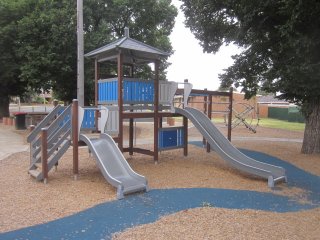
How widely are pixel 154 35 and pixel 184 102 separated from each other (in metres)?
11.8

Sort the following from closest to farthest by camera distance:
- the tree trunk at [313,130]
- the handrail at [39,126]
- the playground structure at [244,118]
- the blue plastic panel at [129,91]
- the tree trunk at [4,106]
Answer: the handrail at [39,126] → the blue plastic panel at [129,91] → the tree trunk at [313,130] → the playground structure at [244,118] → the tree trunk at [4,106]

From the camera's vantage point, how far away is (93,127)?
10148mm

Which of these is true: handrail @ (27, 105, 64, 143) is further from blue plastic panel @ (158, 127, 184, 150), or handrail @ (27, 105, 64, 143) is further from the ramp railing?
blue plastic panel @ (158, 127, 184, 150)

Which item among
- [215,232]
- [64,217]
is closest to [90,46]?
[64,217]

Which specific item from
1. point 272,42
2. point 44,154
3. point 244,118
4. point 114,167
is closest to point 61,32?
point 272,42

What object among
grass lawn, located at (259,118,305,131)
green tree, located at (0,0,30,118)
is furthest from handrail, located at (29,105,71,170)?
grass lawn, located at (259,118,305,131)

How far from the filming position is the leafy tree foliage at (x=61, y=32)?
1941cm

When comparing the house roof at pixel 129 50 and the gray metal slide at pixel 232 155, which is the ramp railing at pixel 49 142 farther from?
the gray metal slide at pixel 232 155

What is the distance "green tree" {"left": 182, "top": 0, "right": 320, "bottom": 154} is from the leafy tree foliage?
654 centimetres

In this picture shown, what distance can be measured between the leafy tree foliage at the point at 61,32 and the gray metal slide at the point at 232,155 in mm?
9954

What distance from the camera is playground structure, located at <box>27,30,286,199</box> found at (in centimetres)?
868

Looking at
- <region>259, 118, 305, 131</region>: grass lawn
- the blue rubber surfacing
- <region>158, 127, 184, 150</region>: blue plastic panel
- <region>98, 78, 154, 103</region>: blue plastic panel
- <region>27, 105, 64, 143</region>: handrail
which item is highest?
<region>98, 78, 154, 103</region>: blue plastic panel

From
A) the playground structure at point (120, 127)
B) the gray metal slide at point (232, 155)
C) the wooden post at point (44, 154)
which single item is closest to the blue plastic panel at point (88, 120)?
the playground structure at point (120, 127)

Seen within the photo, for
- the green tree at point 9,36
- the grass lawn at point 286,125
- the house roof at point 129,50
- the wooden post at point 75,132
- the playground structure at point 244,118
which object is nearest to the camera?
the wooden post at point 75,132
